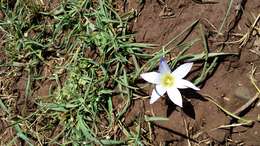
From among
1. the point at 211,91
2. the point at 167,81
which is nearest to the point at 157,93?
the point at 167,81

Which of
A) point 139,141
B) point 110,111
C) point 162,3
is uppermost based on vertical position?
point 162,3

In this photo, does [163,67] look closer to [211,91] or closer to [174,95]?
[174,95]

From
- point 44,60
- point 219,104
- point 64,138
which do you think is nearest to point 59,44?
point 44,60

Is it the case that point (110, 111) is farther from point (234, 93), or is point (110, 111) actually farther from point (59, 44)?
point (234, 93)

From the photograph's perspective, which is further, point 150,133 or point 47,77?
point 47,77

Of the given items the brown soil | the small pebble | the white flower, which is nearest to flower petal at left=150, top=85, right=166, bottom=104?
the white flower

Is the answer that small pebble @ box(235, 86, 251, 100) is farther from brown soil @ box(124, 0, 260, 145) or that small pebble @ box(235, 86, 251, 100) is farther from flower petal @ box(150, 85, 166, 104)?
flower petal @ box(150, 85, 166, 104)

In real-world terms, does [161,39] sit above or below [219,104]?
above
